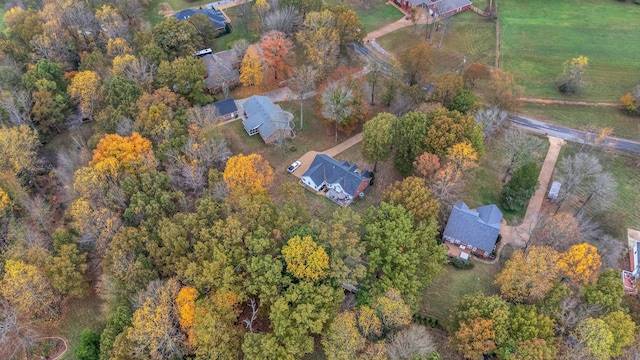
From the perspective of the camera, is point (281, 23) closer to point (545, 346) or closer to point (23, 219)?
point (23, 219)

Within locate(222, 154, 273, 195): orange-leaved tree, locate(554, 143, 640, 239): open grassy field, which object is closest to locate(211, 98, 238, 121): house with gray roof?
locate(222, 154, 273, 195): orange-leaved tree

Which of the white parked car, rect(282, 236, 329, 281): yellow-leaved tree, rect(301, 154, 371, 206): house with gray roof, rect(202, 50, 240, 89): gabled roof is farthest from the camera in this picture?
rect(202, 50, 240, 89): gabled roof

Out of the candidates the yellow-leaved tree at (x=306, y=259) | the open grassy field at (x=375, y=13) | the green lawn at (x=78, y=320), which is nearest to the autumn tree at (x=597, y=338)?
the yellow-leaved tree at (x=306, y=259)

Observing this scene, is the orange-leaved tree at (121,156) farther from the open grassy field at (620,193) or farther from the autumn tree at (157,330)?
the open grassy field at (620,193)

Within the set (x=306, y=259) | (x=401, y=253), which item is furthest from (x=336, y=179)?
(x=306, y=259)

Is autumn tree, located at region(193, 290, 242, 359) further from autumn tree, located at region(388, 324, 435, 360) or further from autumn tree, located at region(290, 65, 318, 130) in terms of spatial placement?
autumn tree, located at region(290, 65, 318, 130)

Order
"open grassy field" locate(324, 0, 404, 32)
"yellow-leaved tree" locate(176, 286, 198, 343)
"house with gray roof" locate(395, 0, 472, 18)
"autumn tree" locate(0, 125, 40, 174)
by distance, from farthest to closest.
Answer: "open grassy field" locate(324, 0, 404, 32)
"house with gray roof" locate(395, 0, 472, 18)
"autumn tree" locate(0, 125, 40, 174)
"yellow-leaved tree" locate(176, 286, 198, 343)
